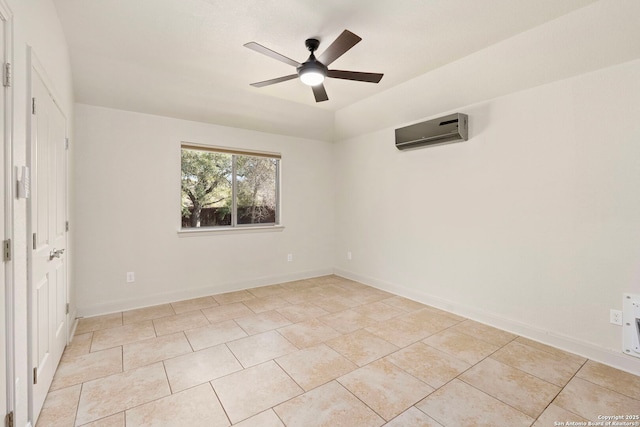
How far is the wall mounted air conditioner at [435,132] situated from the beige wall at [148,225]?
71.4 inches

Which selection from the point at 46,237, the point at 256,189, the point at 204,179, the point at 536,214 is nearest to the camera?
the point at 46,237

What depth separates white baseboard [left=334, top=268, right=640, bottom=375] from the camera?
7.52 ft

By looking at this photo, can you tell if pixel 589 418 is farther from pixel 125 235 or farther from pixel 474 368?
pixel 125 235

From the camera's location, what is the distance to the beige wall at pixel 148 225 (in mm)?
3287

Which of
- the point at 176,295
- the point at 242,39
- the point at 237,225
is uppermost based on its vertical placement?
the point at 242,39

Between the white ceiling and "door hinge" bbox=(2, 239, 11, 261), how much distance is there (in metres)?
1.69

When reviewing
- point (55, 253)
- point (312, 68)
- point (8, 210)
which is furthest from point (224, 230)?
point (8, 210)

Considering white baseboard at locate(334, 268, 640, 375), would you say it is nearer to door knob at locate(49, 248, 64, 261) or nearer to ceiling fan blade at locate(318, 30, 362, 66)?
ceiling fan blade at locate(318, 30, 362, 66)

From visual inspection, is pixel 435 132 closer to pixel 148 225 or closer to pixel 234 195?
pixel 234 195

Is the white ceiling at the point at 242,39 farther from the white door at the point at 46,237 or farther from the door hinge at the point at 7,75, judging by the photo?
the door hinge at the point at 7,75

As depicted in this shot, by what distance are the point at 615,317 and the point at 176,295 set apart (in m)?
4.40

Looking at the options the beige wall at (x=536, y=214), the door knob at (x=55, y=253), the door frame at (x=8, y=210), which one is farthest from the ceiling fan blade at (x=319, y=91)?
the door knob at (x=55, y=253)

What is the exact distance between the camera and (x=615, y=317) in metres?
2.33

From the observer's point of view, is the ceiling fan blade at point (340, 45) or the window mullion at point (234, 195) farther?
the window mullion at point (234, 195)
